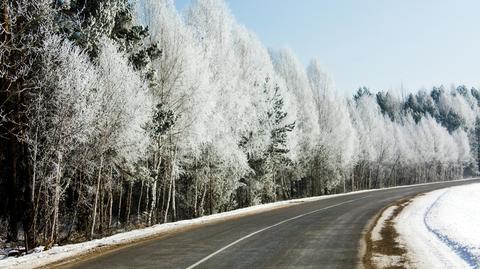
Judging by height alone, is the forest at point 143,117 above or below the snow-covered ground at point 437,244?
above

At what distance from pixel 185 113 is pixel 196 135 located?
1305mm

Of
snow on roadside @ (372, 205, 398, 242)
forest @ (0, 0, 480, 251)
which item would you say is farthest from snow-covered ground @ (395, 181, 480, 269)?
forest @ (0, 0, 480, 251)

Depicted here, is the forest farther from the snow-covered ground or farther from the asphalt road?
the snow-covered ground

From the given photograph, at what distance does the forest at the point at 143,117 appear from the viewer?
601 inches

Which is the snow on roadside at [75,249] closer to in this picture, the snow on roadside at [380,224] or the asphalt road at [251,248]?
the asphalt road at [251,248]

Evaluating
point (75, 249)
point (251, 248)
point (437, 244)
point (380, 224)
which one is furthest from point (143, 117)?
point (437, 244)

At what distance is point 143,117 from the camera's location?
66.5 feet

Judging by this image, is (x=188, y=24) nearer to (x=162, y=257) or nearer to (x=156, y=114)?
(x=156, y=114)

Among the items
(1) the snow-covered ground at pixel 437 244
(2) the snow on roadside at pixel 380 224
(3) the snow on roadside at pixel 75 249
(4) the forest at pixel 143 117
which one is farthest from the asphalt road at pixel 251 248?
(4) the forest at pixel 143 117

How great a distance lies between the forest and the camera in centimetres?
1527

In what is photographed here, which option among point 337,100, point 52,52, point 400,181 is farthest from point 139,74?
point 400,181

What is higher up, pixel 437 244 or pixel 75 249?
pixel 75 249

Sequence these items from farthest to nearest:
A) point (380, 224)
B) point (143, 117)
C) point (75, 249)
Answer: point (143, 117) → point (380, 224) → point (75, 249)

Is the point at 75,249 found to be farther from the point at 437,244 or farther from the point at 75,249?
the point at 437,244
